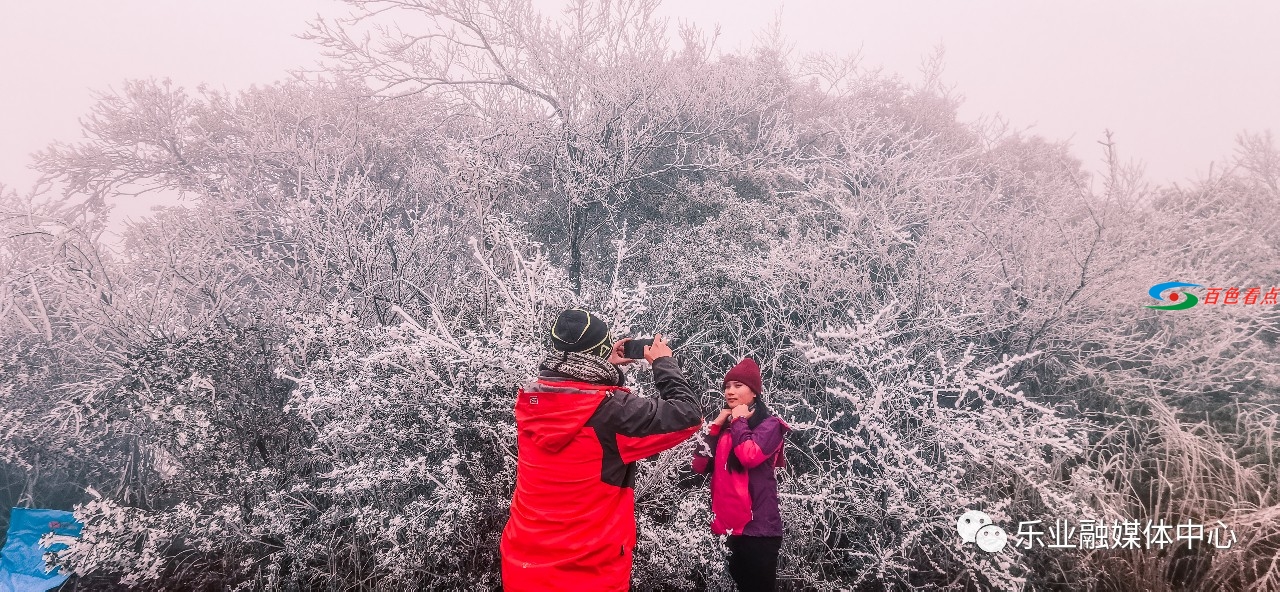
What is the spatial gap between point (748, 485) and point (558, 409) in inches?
46.7

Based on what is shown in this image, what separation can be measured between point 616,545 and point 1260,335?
7557 mm

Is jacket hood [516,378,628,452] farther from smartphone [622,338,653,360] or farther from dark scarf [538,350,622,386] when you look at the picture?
smartphone [622,338,653,360]

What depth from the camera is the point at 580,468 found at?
1823 millimetres

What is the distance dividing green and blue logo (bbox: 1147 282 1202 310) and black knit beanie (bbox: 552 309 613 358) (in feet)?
18.0

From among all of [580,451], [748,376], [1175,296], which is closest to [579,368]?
[580,451]

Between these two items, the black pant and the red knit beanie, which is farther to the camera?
the red knit beanie

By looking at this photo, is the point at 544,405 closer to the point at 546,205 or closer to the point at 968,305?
the point at 968,305

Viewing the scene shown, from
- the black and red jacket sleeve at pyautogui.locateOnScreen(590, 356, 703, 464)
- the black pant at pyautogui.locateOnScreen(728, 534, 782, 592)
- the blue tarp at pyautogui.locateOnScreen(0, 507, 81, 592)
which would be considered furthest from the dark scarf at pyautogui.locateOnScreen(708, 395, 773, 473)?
the blue tarp at pyautogui.locateOnScreen(0, 507, 81, 592)

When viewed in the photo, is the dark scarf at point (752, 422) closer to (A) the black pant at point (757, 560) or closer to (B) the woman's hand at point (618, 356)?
(A) the black pant at point (757, 560)

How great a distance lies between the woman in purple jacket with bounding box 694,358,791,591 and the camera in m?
2.41

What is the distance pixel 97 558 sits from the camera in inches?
125

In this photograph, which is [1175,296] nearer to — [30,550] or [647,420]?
[647,420]

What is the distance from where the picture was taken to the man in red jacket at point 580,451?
1783 mm

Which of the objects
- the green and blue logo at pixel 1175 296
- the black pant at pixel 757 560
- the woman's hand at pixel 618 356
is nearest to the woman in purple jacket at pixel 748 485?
the black pant at pixel 757 560
